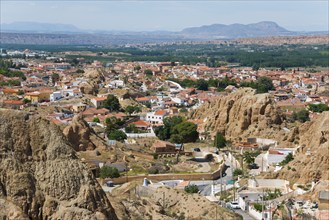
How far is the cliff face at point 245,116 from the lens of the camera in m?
53.8

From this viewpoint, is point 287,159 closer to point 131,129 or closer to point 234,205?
point 234,205

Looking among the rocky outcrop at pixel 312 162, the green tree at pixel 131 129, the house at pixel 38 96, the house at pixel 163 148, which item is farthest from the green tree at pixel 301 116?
the house at pixel 38 96

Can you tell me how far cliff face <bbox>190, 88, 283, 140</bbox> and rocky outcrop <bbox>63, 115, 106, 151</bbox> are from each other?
1495cm

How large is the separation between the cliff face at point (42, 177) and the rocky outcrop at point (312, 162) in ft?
61.0

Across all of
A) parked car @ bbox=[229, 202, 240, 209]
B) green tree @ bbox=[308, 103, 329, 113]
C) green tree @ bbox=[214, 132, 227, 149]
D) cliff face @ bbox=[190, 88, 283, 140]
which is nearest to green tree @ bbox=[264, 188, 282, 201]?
parked car @ bbox=[229, 202, 240, 209]

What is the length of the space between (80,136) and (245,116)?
58.5ft

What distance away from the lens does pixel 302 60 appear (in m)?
171

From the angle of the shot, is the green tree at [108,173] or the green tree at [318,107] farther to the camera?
the green tree at [318,107]

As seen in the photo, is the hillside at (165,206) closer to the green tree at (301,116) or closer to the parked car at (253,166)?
the parked car at (253,166)

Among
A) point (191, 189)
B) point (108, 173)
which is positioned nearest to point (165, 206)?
point (191, 189)

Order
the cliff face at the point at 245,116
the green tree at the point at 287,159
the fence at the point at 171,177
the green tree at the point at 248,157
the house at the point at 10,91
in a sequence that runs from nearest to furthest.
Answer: the fence at the point at 171,177 < the green tree at the point at 287,159 < the green tree at the point at 248,157 < the cliff face at the point at 245,116 < the house at the point at 10,91

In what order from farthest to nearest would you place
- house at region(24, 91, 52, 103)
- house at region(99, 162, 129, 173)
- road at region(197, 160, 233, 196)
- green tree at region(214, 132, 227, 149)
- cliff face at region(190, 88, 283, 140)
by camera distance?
house at region(24, 91, 52, 103) < cliff face at region(190, 88, 283, 140) < green tree at region(214, 132, 227, 149) < house at region(99, 162, 129, 173) < road at region(197, 160, 233, 196)

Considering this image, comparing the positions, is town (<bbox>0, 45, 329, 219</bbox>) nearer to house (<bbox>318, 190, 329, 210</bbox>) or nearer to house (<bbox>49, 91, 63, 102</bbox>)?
house (<bbox>318, 190, 329, 210</bbox>)

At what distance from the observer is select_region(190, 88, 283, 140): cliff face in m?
53.8
